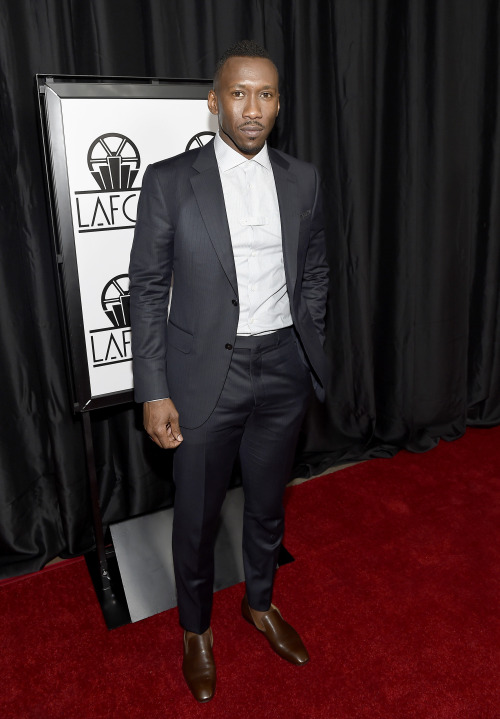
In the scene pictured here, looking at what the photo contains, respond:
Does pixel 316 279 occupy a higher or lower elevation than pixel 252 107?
lower

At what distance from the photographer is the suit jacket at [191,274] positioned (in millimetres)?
1591

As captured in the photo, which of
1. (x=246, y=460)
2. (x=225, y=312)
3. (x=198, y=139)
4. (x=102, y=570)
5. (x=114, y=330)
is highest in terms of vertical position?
(x=198, y=139)

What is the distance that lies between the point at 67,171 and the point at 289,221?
0.68 m

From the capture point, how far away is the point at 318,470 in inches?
120

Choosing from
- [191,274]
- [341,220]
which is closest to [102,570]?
[191,274]

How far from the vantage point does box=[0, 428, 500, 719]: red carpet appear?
184 cm

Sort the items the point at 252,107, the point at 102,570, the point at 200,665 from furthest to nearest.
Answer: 1. the point at 102,570
2. the point at 200,665
3. the point at 252,107

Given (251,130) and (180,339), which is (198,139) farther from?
(180,339)

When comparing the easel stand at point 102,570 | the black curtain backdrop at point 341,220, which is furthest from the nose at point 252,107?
the easel stand at point 102,570

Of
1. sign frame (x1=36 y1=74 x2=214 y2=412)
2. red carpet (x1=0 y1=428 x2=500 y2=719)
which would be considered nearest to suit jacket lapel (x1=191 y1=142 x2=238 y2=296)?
sign frame (x1=36 y1=74 x2=214 y2=412)

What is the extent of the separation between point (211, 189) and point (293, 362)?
51cm

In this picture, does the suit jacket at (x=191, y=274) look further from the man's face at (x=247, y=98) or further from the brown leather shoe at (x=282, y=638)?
the brown leather shoe at (x=282, y=638)

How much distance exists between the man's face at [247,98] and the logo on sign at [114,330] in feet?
2.20

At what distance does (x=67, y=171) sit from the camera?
1.87m
